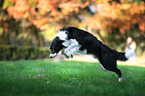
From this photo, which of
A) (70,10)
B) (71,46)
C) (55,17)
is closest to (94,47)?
(71,46)

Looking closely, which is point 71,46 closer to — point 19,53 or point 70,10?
point 70,10

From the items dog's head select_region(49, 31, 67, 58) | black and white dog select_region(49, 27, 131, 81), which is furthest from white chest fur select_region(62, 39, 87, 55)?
dog's head select_region(49, 31, 67, 58)

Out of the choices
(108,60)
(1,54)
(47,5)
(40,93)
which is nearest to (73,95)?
(40,93)

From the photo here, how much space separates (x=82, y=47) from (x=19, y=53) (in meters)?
9.37

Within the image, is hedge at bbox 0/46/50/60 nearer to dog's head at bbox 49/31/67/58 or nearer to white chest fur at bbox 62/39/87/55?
dog's head at bbox 49/31/67/58

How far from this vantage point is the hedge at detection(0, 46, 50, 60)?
435 inches

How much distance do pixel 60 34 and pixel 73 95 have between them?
67.9 inches

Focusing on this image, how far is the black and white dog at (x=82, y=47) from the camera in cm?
381

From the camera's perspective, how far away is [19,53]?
39.7ft

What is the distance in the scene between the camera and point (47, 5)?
32.0 ft

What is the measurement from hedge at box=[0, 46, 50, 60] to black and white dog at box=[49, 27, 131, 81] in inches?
328

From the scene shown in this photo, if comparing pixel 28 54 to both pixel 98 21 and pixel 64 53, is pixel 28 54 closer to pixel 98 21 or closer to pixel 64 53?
pixel 98 21

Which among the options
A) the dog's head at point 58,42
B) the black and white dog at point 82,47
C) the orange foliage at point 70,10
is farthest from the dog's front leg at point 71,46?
the orange foliage at point 70,10

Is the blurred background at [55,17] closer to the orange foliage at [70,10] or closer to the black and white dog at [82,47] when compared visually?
the orange foliage at [70,10]
